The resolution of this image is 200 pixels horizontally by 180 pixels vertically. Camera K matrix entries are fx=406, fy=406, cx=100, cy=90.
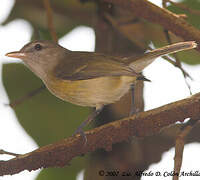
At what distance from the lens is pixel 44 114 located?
13.0 ft

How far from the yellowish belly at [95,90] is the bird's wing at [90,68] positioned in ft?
0.24

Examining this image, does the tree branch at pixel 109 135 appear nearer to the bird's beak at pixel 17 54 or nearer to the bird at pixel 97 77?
the bird at pixel 97 77

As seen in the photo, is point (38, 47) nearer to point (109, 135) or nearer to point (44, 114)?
point (44, 114)

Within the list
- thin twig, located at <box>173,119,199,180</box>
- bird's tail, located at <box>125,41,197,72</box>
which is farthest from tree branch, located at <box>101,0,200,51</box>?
thin twig, located at <box>173,119,199,180</box>

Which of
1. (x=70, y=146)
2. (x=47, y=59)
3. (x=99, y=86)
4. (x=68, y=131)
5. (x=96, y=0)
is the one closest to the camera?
(x=70, y=146)

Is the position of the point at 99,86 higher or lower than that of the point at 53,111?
higher

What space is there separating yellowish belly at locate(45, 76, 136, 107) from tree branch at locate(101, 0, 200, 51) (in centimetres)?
56

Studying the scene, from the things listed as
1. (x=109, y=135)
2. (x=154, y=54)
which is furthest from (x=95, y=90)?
(x=109, y=135)

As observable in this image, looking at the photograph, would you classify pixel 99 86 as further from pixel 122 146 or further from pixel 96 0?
pixel 96 0

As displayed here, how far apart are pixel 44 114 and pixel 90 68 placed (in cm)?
66

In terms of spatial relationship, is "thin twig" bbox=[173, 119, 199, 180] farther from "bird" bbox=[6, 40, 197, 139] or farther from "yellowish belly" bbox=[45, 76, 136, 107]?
"yellowish belly" bbox=[45, 76, 136, 107]

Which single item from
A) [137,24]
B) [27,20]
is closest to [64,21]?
[27,20]

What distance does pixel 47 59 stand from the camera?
4367 mm

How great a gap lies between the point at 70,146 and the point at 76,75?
3.24 ft
